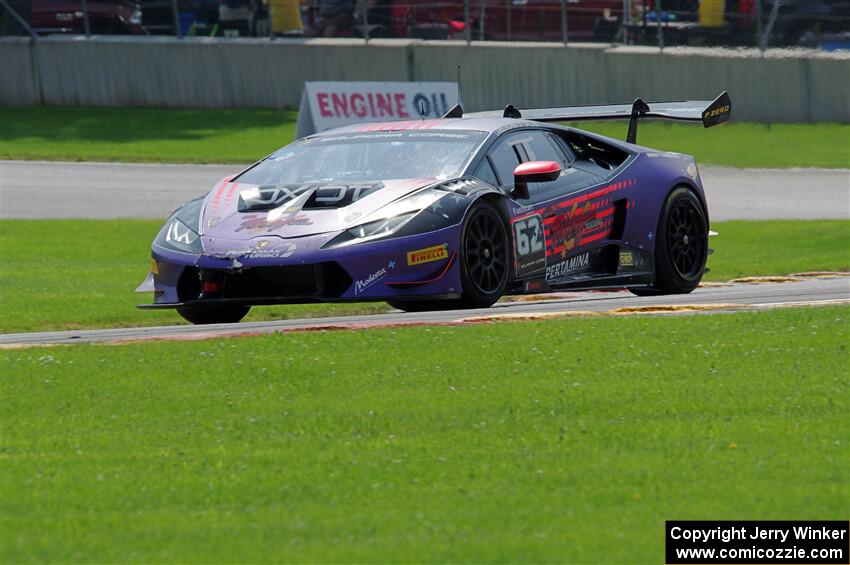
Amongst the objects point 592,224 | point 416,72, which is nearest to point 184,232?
point 592,224

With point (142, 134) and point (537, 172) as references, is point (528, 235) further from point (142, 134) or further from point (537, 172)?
point (142, 134)

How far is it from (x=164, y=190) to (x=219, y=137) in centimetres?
677

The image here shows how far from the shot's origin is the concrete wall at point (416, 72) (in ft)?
94.9

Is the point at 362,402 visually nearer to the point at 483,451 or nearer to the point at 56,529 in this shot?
the point at 483,451

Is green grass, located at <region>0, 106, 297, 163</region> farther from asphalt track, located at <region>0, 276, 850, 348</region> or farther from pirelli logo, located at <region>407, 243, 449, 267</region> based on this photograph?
pirelli logo, located at <region>407, 243, 449, 267</region>

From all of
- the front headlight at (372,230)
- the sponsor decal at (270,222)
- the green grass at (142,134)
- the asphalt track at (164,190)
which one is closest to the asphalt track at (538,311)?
the front headlight at (372,230)

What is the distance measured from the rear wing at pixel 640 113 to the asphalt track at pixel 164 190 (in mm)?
10224

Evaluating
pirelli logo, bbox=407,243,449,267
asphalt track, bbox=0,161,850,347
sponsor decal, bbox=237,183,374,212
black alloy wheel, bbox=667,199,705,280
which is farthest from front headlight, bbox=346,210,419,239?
black alloy wheel, bbox=667,199,705,280

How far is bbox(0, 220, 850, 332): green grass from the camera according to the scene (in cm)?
1220

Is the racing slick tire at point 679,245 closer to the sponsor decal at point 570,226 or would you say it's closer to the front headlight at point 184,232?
the sponsor decal at point 570,226

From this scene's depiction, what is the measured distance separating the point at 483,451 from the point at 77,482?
146 centimetres

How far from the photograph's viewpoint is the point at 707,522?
4.58 m

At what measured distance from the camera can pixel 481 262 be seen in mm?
8820

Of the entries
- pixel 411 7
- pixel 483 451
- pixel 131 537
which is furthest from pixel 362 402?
pixel 411 7
